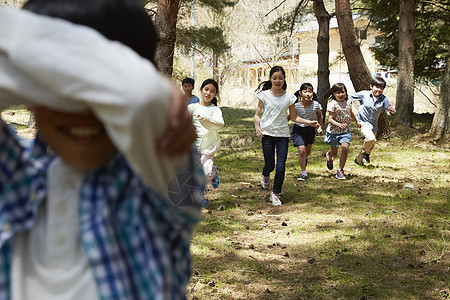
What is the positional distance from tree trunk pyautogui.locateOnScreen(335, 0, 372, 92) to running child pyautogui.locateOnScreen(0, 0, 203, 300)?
11809mm

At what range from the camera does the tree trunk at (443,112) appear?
12.0m

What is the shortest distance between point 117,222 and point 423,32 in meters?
16.9

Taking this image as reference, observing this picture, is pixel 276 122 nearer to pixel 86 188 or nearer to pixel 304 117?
pixel 304 117

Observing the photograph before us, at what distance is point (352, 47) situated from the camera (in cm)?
1245

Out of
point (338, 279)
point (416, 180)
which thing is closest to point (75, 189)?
point (338, 279)

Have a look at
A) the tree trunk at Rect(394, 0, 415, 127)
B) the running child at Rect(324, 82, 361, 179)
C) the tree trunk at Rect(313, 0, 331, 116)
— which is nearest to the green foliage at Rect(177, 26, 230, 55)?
the tree trunk at Rect(313, 0, 331, 116)

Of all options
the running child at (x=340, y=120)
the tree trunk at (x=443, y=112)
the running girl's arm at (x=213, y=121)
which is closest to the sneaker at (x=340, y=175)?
the running child at (x=340, y=120)

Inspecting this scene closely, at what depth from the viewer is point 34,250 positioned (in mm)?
1168

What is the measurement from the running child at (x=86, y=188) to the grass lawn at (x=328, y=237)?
118 inches

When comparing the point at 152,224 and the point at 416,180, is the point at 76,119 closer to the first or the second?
the point at 152,224

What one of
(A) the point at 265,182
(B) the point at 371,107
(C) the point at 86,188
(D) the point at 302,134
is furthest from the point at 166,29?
Result: (C) the point at 86,188

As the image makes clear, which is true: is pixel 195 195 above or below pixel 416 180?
above

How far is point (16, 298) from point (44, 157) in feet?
1.11

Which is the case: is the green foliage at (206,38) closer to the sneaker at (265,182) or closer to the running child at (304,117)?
the running child at (304,117)
